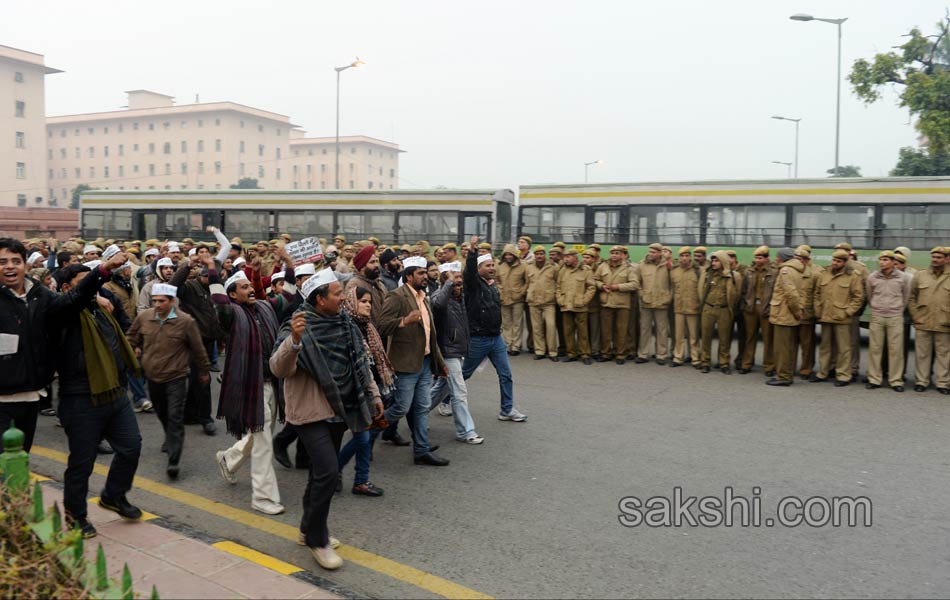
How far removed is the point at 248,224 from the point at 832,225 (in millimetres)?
16764

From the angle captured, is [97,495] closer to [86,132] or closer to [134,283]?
[134,283]

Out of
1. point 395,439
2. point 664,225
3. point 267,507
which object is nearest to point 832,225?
point 664,225

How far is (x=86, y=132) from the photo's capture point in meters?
110

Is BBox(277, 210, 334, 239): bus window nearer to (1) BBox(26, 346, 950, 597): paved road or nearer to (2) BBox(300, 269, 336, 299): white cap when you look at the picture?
(1) BBox(26, 346, 950, 597): paved road

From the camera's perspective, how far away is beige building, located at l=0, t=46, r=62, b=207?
269 ft

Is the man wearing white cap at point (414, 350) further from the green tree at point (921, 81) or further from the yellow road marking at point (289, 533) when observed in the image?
the green tree at point (921, 81)

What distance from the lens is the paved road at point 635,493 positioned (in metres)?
4.51

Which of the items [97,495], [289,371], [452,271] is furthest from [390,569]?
[452,271]

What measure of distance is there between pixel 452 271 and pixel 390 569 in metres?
3.39

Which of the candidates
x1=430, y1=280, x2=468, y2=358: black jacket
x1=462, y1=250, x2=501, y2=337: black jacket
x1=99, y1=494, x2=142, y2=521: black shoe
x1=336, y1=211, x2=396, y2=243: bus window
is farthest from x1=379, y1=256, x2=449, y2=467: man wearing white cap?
x1=336, y1=211, x2=396, y2=243: bus window

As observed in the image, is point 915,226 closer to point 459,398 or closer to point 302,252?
point 459,398

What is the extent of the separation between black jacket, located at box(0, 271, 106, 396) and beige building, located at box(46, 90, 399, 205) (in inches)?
4041

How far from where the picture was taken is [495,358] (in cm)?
834

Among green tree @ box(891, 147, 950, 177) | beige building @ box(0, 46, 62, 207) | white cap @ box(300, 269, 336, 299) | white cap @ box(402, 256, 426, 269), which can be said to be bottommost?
white cap @ box(300, 269, 336, 299)
